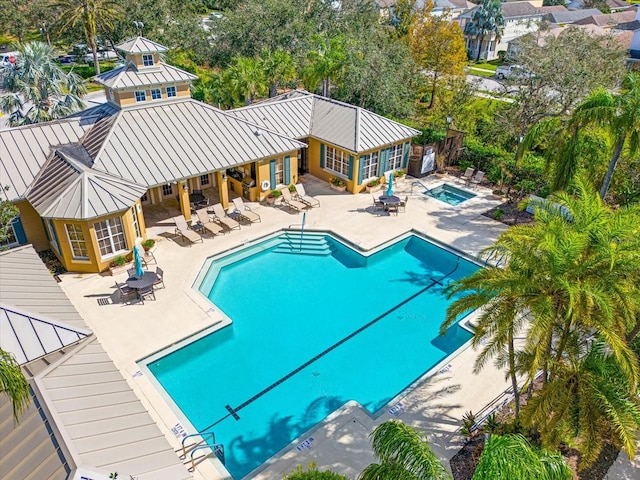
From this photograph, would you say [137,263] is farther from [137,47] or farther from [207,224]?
[137,47]

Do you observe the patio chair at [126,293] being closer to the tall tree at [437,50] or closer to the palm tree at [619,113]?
the palm tree at [619,113]

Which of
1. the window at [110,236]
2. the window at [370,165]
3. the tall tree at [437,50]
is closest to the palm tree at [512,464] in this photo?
the window at [110,236]

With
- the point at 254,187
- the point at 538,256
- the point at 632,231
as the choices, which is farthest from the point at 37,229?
the point at 632,231

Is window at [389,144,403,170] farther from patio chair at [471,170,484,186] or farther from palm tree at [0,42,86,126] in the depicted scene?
palm tree at [0,42,86,126]

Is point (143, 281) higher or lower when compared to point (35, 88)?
lower

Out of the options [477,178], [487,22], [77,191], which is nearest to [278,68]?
[477,178]
